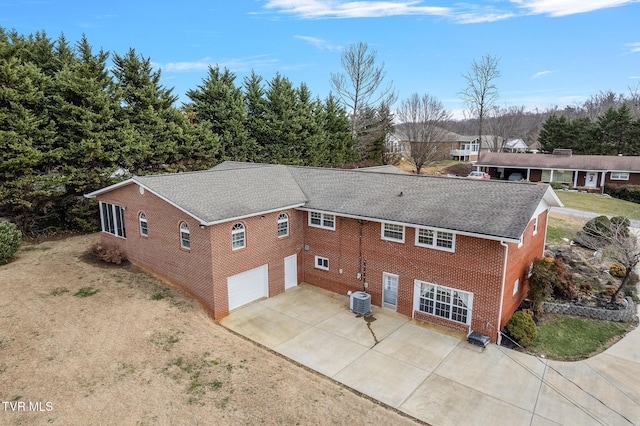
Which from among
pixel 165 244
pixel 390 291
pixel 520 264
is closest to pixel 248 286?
pixel 165 244

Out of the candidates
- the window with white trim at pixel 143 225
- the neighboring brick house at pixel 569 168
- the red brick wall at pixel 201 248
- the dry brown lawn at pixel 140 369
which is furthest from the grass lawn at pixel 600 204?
the window with white trim at pixel 143 225

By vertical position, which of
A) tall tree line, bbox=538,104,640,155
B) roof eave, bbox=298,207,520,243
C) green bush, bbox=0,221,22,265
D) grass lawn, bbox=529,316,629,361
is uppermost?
tall tree line, bbox=538,104,640,155

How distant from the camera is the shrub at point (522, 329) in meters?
13.9

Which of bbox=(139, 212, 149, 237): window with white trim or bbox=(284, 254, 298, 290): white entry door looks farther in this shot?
bbox=(284, 254, 298, 290): white entry door

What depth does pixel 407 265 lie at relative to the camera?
15.8 metres

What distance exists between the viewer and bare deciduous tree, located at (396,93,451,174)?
156 ft

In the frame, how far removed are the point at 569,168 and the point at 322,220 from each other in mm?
40385

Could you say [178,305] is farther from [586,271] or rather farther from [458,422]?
[586,271]

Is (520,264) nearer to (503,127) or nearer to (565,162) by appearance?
(565,162)

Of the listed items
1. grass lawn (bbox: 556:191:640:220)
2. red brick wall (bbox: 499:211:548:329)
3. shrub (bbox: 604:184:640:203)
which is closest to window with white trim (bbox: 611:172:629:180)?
shrub (bbox: 604:184:640:203)

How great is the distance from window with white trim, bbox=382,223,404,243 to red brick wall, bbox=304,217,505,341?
0.20 metres

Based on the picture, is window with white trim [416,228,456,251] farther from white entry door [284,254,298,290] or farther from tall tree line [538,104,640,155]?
tall tree line [538,104,640,155]

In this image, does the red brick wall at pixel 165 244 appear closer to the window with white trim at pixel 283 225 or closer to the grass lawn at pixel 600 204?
the window with white trim at pixel 283 225

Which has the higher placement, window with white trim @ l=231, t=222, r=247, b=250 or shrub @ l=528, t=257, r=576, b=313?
window with white trim @ l=231, t=222, r=247, b=250
